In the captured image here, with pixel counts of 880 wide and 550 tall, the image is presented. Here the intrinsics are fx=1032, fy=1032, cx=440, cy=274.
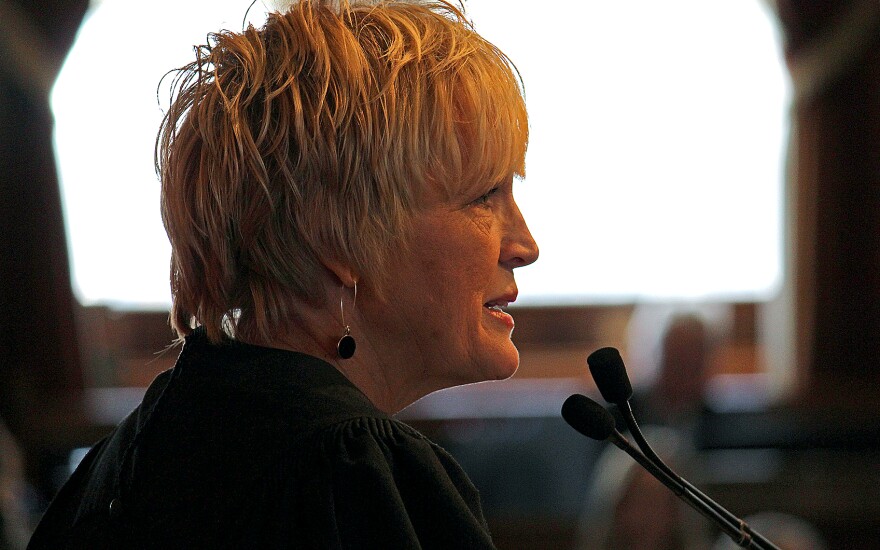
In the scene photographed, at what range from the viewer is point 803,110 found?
4109mm

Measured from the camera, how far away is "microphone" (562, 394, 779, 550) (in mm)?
981

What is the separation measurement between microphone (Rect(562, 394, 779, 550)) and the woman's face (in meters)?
0.10

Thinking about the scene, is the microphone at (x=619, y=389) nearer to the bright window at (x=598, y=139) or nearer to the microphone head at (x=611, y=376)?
the microphone head at (x=611, y=376)

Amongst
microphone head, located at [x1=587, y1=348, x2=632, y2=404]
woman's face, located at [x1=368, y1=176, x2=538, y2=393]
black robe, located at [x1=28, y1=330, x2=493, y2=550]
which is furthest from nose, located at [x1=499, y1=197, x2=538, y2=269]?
black robe, located at [x1=28, y1=330, x2=493, y2=550]

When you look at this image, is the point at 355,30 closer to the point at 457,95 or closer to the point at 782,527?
the point at 457,95

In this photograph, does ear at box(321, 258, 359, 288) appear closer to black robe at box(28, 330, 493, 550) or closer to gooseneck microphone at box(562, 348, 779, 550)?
black robe at box(28, 330, 493, 550)

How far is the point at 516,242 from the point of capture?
109 cm

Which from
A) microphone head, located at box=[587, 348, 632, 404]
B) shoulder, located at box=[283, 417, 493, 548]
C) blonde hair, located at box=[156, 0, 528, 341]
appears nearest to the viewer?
shoulder, located at box=[283, 417, 493, 548]

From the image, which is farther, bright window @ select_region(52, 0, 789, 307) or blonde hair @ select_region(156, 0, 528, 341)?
bright window @ select_region(52, 0, 789, 307)

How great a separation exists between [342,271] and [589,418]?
0.29 meters

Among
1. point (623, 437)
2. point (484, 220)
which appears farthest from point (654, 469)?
point (484, 220)

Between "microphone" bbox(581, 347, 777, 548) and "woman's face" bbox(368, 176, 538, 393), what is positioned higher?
"woman's face" bbox(368, 176, 538, 393)

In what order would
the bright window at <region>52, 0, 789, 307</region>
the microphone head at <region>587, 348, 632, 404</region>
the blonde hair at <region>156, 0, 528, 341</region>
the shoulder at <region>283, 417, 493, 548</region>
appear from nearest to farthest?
1. the shoulder at <region>283, 417, 493, 548</region>
2. the blonde hair at <region>156, 0, 528, 341</region>
3. the microphone head at <region>587, 348, 632, 404</region>
4. the bright window at <region>52, 0, 789, 307</region>

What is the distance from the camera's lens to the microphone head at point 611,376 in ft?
3.49
